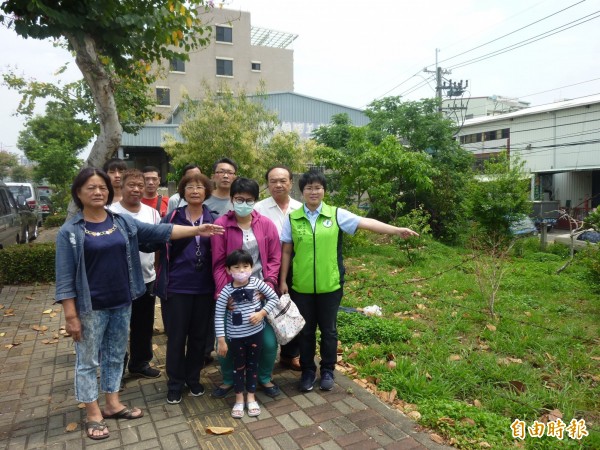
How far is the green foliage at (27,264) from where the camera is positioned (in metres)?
7.98

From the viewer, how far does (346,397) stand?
11.9ft

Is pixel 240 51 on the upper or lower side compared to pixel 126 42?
upper

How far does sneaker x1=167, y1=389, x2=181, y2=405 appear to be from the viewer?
11.6 ft

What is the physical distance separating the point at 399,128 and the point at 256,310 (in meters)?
15.7

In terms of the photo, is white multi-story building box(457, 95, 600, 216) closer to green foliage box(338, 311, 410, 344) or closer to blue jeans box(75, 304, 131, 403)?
green foliage box(338, 311, 410, 344)

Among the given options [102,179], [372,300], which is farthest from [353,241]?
[102,179]

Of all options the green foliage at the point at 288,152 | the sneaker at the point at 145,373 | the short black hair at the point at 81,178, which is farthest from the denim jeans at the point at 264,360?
the green foliage at the point at 288,152

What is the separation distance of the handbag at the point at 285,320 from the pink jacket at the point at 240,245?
225 millimetres

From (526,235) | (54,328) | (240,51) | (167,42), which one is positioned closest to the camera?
(54,328)

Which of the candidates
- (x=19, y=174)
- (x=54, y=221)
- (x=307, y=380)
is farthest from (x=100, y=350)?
(x=19, y=174)

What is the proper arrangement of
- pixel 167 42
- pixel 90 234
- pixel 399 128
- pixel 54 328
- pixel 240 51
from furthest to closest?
pixel 240 51
pixel 399 128
pixel 167 42
pixel 54 328
pixel 90 234

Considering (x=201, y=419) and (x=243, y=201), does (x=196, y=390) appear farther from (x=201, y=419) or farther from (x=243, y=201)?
(x=243, y=201)

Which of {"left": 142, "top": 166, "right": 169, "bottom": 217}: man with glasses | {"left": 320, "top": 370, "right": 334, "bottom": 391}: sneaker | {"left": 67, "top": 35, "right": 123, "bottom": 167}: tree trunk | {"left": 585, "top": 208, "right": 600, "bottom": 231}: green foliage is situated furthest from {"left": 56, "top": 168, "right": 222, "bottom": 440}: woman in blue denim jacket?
{"left": 585, "top": 208, "right": 600, "bottom": 231}: green foliage

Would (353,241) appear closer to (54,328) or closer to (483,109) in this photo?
(54,328)
